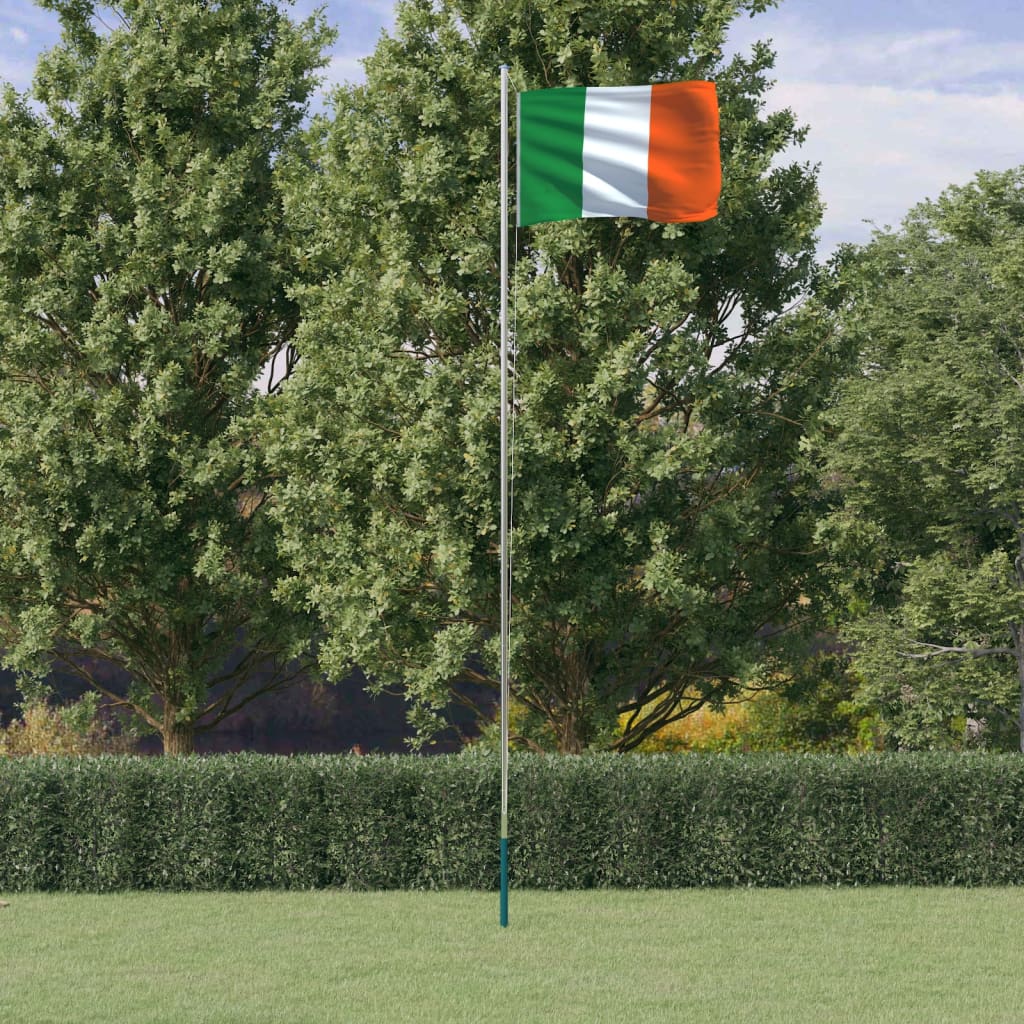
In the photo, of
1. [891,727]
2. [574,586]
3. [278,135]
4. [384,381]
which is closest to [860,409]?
[891,727]

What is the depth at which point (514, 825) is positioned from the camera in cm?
1270

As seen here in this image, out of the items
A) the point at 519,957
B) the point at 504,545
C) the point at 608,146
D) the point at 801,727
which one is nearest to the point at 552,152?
the point at 608,146

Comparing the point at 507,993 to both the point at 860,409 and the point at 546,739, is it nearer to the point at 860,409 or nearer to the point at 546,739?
the point at 546,739

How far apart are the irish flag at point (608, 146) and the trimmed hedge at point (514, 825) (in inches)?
207

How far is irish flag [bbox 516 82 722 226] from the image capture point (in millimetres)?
11336

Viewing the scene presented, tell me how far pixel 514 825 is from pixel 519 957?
2.76 m

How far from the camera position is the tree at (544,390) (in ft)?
43.9

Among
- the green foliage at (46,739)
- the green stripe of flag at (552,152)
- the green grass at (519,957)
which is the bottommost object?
the green foliage at (46,739)

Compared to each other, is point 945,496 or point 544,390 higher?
point 544,390

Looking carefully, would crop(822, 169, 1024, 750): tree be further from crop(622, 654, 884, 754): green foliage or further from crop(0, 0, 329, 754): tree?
crop(0, 0, 329, 754): tree

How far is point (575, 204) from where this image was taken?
448 inches

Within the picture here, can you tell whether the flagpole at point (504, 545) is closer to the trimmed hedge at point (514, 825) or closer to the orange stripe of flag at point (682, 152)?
the orange stripe of flag at point (682, 152)

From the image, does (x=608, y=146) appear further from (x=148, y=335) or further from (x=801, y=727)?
(x=801, y=727)

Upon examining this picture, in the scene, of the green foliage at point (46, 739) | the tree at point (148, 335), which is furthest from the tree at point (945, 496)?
the green foliage at point (46, 739)
